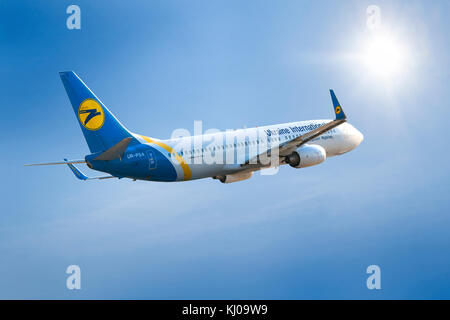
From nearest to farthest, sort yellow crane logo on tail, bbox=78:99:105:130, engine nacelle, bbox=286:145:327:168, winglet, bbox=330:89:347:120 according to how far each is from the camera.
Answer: yellow crane logo on tail, bbox=78:99:105:130 → winglet, bbox=330:89:347:120 → engine nacelle, bbox=286:145:327:168

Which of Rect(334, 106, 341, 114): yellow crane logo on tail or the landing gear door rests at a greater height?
Rect(334, 106, 341, 114): yellow crane logo on tail

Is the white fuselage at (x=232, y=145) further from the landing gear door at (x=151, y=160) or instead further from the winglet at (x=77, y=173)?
the winglet at (x=77, y=173)

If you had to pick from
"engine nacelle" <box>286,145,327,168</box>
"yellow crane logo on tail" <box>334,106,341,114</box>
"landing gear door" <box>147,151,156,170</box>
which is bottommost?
"landing gear door" <box>147,151,156,170</box>

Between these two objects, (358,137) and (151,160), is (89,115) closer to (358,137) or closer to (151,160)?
(151,160)

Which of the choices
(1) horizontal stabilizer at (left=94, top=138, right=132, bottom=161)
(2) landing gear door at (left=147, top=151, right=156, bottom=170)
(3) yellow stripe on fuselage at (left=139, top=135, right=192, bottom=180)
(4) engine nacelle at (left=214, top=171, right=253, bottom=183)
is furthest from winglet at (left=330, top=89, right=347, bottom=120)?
(1) horizontal stabilizer at (left=94, top=138, right=132, bottom=161)

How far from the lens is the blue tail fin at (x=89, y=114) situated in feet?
180

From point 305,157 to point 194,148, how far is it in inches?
380

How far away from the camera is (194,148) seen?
5959 centimetres

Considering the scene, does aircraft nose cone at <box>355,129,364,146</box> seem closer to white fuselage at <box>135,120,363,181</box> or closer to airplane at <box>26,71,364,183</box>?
airplane at <box>26,71,364,183</box>

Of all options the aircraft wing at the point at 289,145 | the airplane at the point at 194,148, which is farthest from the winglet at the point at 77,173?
the aircraft wing at the point at 289,145

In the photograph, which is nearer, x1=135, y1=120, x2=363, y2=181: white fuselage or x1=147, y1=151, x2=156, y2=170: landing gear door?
x1=147, y1=151, x2=156, y2=170: landing gear door

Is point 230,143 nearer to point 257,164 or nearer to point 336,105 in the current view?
point 257,164

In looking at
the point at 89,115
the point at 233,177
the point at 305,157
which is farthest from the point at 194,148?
the point at 305,157

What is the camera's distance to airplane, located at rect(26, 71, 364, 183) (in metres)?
55.2
